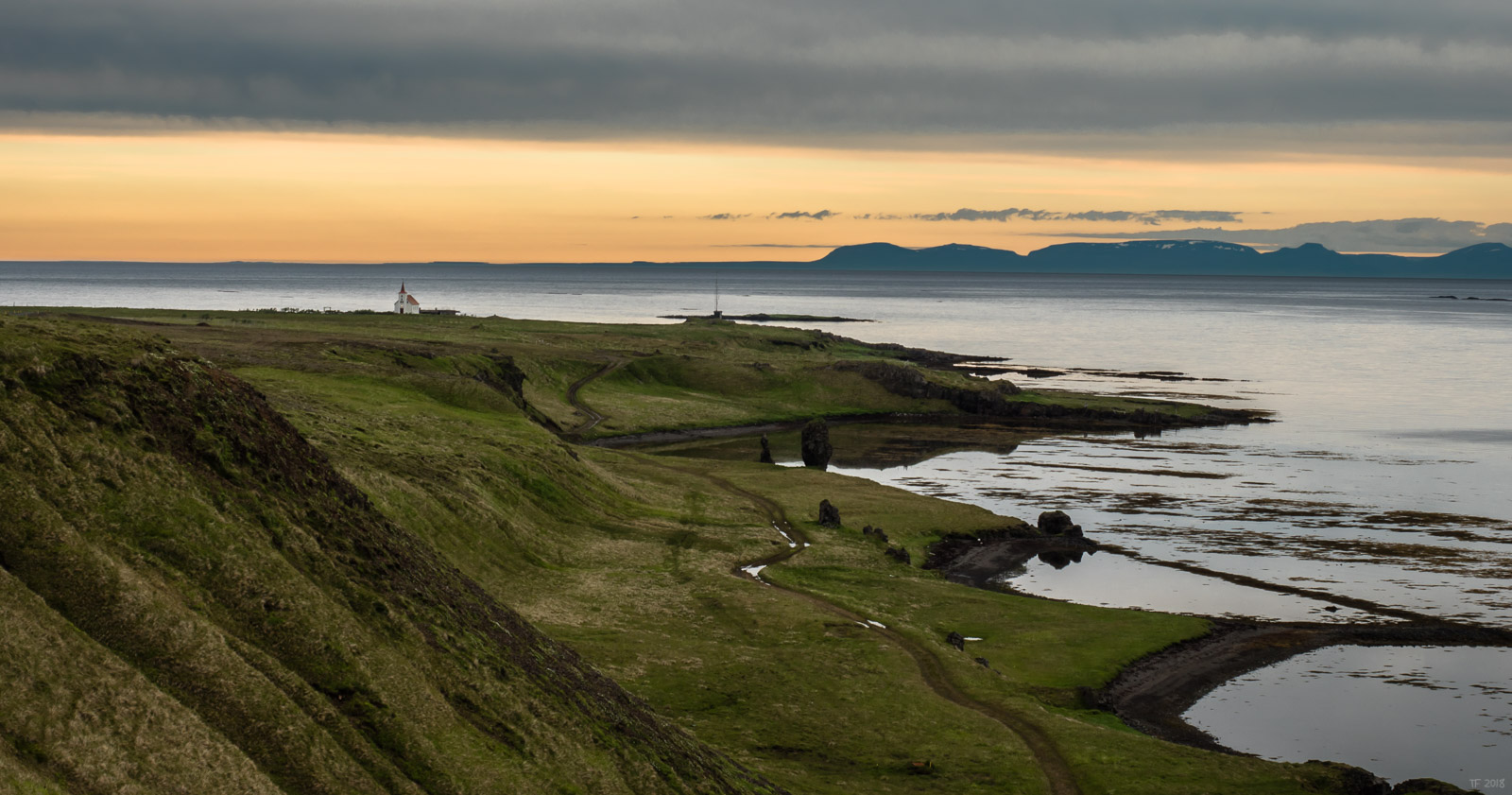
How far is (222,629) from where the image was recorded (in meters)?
25.4

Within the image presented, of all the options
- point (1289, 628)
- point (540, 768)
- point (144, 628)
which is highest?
point (144, 628)

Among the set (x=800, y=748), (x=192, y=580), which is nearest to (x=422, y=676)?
(x=192, y=580)

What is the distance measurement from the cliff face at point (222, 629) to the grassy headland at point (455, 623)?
7 cm

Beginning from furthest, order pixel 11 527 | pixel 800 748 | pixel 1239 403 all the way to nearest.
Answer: pixel 1239 403
pixel 800 748
pixel 11 527

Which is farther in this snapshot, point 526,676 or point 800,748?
point 800,748

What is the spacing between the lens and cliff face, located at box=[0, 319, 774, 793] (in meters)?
21.5

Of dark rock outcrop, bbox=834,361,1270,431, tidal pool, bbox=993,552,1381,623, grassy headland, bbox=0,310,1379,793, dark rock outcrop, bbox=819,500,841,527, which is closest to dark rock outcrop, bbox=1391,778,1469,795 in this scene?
grassy headland, bbox=0,310,1379,793

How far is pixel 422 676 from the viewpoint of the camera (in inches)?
1150

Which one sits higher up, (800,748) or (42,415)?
(42,415)

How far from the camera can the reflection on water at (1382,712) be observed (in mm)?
48219

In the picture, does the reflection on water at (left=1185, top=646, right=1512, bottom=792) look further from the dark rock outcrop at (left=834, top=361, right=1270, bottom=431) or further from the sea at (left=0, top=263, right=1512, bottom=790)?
the dark rock outcrop at (left=834, top=361, right=1270, bottom=431)

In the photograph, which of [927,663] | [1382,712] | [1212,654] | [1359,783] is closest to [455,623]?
[927,663]

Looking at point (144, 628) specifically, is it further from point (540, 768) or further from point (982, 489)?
point (982, 489)

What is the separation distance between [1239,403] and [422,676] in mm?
163692
